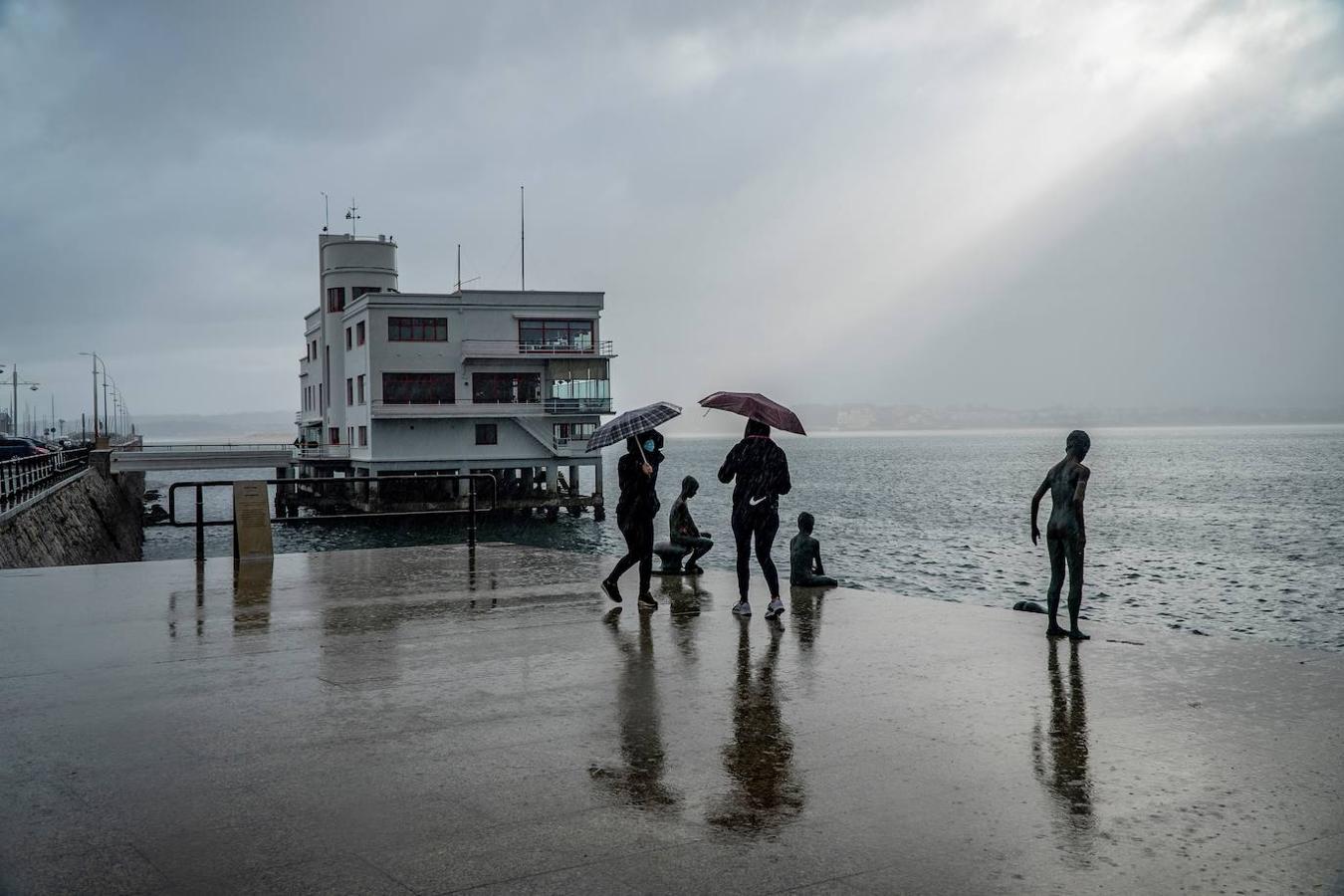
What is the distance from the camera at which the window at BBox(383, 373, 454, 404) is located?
2338 inches

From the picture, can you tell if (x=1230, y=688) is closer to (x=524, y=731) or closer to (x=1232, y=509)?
(x=524, y=731)

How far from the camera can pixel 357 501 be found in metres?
64.7

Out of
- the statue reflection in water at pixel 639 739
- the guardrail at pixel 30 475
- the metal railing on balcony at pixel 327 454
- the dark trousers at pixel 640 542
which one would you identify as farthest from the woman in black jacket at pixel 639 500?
the metal railing on balcony at pixel 327 454

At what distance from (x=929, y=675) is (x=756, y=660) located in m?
1.30

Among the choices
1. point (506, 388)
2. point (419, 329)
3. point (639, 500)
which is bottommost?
point (639, 500)

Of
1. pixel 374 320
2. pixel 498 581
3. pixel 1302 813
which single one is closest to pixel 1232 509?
pixel 374 320

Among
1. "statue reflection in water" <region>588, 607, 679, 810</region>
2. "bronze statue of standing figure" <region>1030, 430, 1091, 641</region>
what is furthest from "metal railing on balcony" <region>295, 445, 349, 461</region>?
"bronze statue of standing figure" <region>1030, 430, 1091, 641</region>

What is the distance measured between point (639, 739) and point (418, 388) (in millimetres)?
55283

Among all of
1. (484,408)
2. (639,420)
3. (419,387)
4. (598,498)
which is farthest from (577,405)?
(639,420)

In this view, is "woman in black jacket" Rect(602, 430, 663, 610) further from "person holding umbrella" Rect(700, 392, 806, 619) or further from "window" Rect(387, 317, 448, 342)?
"window" Rect(387, 317, 448, 342)

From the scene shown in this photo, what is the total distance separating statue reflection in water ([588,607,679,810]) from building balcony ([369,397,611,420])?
51.3 metres

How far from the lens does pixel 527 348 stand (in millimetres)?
59875

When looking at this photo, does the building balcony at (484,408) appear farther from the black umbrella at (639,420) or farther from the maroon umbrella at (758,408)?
the maroon umbrella at (758,408)

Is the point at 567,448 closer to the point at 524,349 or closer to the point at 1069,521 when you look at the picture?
the point at 524,349
